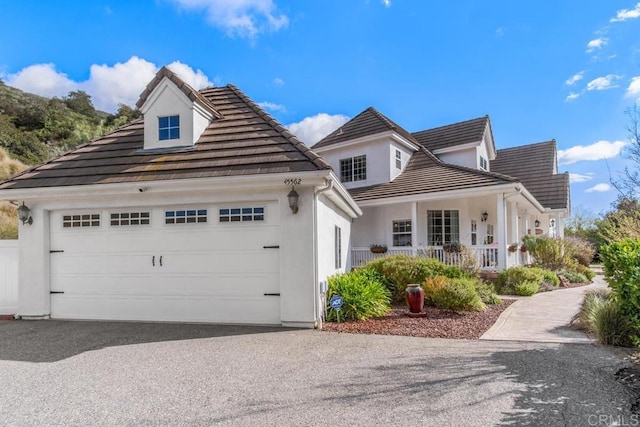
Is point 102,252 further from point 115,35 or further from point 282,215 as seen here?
point 115,35

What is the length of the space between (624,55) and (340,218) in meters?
8.97

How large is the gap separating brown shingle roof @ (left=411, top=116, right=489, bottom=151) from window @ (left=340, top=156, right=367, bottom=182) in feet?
13.0

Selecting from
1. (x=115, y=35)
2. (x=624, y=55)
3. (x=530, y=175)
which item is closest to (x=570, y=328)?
(x=624, y=55)

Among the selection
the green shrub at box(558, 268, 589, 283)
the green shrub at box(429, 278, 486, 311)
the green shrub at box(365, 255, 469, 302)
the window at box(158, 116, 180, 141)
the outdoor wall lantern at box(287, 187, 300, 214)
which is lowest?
the green shrub at box(558, 268, 589, 283)

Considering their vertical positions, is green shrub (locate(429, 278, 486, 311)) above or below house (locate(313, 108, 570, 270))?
below

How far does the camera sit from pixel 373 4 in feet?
36.7

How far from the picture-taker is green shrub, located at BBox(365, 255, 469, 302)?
10.3m

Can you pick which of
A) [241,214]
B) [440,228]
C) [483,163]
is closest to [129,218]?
[241,214]

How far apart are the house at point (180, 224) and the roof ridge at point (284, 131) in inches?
1.4

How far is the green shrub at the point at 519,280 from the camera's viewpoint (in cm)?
1175

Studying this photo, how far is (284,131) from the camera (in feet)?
28.2

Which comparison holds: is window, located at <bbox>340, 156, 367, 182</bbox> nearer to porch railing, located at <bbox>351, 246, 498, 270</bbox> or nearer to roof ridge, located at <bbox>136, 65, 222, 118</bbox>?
porch railing, located at <bbox>351, 246, 498, 270</bbox>

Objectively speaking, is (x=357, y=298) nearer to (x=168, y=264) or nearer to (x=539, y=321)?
(x=539, y=321)

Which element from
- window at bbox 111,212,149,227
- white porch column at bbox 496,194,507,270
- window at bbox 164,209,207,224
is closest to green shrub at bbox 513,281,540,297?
white porch column at bbox 496,194,507,270
